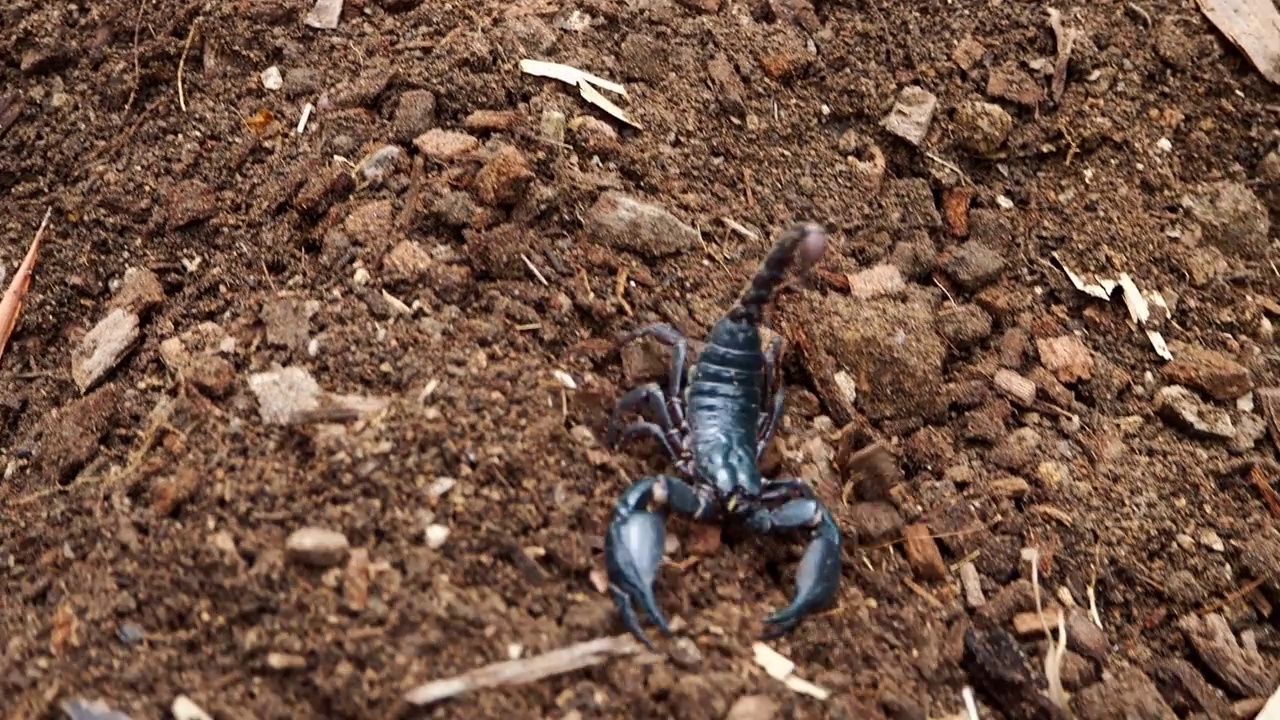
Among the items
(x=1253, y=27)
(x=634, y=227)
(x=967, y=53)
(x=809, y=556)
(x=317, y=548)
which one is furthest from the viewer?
(x=1253, y=27)

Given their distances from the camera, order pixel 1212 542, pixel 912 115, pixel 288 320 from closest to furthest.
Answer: pixel 288 320, pixel 1212 542, pixel 912 115

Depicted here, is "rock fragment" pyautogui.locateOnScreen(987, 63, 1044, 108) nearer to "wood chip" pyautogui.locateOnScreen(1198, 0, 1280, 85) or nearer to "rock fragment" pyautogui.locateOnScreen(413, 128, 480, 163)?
"wood chip" pyautogui.locateOnScreen(1198, 0, 1280, 85)

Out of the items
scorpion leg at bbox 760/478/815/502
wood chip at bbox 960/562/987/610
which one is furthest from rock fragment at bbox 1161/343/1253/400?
scorpion leg at bbox 760/478/815/502

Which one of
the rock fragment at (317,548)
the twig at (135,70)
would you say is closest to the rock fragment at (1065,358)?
the rock fragment at (317,548)

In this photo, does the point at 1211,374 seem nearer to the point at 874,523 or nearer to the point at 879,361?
the point at 879,361

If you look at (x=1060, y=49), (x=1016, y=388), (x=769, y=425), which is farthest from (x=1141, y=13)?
(x=769, y=425)

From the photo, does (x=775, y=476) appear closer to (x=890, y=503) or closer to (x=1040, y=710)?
(x=890, y=503)
